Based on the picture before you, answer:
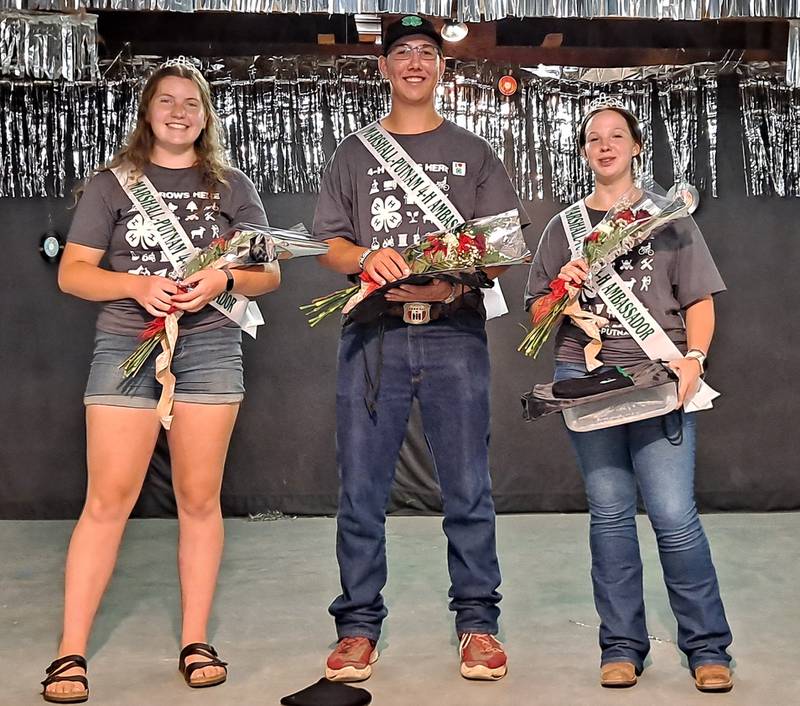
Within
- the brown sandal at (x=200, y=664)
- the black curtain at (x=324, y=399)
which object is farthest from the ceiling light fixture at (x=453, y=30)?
the brown sandal at (x=200, y=664)

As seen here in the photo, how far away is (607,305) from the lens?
2574 millimetres

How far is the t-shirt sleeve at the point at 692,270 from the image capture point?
8.35 feet

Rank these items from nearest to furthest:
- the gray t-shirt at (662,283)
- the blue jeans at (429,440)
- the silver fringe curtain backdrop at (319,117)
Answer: the gray t-shirt at (662,283)
the blue jeans at (429,440)
the silver fringe curtain backdrop at (319,117)

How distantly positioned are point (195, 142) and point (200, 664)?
1.34 metres

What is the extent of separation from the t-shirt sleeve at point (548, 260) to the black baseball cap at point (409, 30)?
569mm

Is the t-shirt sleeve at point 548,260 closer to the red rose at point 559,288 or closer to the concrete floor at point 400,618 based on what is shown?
the red rose at point 559,288

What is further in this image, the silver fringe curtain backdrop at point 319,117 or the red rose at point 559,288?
the silver fringe curtain backdrop at point 319,117

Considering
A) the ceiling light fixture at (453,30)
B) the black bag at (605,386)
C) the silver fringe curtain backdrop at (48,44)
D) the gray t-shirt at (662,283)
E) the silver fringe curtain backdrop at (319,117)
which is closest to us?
the black bag at (605,386)

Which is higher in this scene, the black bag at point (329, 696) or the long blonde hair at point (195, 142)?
the long blonde hair at point (195, 142)

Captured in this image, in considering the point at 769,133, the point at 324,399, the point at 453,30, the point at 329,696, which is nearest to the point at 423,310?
the point at 329,696

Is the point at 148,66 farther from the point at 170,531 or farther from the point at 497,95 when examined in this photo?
the point at 170,531

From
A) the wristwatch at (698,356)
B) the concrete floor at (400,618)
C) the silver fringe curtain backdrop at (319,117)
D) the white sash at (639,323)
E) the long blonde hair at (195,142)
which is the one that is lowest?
the concrete floor at (400,618)

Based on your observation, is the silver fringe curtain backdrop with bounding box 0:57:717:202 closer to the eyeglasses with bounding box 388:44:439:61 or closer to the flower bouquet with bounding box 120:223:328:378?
the eyeglasses with bounding box 388:44:439:61

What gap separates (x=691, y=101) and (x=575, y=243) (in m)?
2.73
